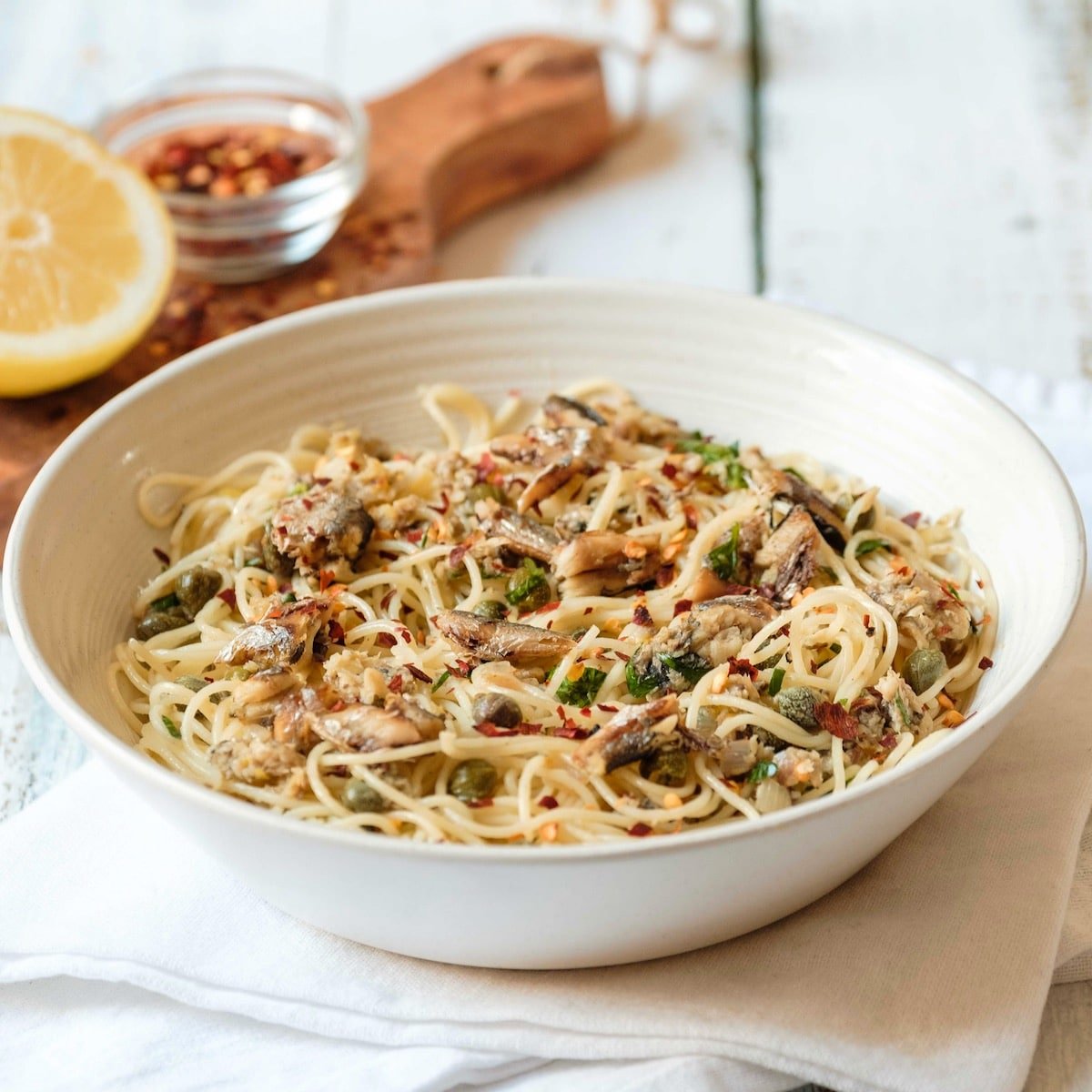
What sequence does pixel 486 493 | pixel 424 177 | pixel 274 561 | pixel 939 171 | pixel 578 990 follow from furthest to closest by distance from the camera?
pixel 939 171 < pixel 424 177 < pixel 486 493 < pixel 274 561 < pixel 578 990

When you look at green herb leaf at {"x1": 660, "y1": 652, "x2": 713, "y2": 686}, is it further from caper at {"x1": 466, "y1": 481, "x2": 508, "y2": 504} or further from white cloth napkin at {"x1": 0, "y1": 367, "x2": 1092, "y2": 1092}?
caper at {"x1": 466, "y1": 481, "x2": 508, "y2": 504}

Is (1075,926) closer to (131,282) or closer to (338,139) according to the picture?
(131,282)

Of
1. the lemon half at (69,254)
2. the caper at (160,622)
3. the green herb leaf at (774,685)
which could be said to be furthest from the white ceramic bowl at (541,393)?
the lemon half at (69,254)

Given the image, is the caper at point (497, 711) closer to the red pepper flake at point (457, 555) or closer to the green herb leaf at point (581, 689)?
the green herb leaf at point (581, 689)

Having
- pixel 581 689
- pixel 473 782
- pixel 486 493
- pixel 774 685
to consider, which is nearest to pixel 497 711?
pixel 473 782

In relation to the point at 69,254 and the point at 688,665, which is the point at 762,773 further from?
the point at 69,254

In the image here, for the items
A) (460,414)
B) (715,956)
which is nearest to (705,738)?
(715,956)

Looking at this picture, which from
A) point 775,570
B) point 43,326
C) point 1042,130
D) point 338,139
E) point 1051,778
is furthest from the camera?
point 1042,130
